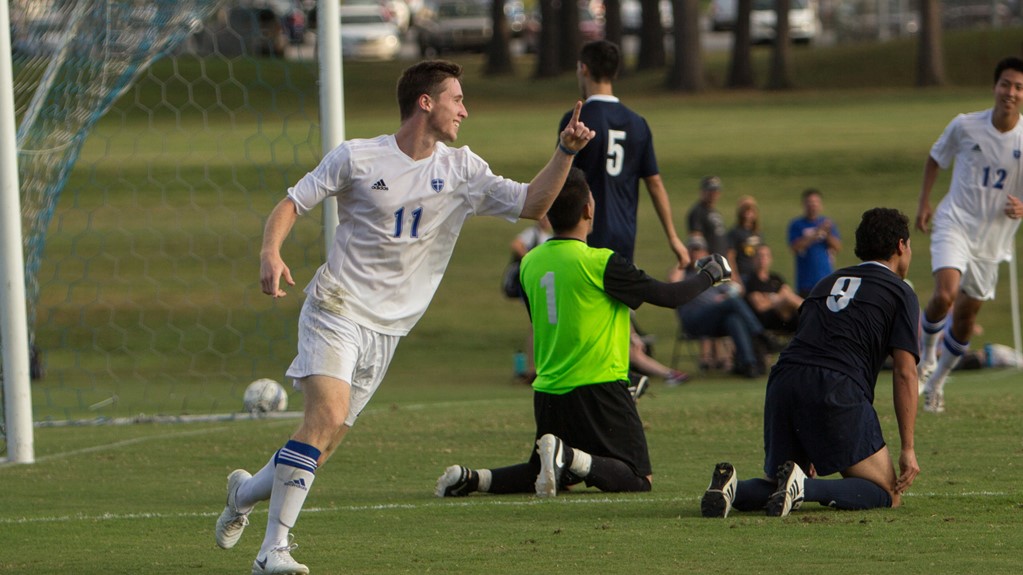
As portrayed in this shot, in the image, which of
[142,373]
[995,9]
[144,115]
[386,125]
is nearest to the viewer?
[142,373]

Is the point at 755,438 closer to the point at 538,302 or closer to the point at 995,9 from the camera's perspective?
the point at 538,302

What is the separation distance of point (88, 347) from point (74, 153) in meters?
8.09

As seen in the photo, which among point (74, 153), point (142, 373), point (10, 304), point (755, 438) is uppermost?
point (74, 153)

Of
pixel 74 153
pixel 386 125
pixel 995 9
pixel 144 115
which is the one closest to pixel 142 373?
pixel 74 153

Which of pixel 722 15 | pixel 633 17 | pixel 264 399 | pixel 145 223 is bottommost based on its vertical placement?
pixel 264 399

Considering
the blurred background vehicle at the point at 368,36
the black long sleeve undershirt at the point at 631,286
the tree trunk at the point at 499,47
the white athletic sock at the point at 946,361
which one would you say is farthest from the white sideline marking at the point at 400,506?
the blurred background vehicle at the point at 368,36

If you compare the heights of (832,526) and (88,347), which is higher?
(832,526)

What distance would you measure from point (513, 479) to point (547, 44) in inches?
1432

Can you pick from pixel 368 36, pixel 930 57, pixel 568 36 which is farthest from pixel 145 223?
pixel 368 36

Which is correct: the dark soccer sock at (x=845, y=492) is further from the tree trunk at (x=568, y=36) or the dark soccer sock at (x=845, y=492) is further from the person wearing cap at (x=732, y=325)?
the tree trunk at (x=568, y=36)

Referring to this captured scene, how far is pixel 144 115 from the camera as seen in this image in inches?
1111

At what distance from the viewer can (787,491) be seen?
6.42m

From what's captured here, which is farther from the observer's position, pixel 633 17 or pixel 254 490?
pixel 633 17

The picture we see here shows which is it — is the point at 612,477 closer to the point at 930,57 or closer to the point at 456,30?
the point at 930,57
